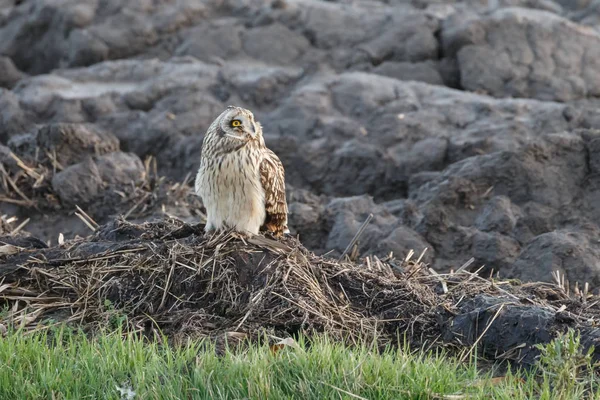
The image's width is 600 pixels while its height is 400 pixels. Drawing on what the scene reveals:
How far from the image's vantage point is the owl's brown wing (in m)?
7.91

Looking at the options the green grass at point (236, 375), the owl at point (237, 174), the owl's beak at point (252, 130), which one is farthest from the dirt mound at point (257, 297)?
the owl's beak at point (252, 130)

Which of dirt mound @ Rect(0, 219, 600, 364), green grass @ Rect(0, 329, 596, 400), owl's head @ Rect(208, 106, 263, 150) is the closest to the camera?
green grass @ Rect(0, 329, 596, 400)

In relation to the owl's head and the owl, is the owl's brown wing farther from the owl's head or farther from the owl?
the owl's head

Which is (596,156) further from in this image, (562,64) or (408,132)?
(562,64)

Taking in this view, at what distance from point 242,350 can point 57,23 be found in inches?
533

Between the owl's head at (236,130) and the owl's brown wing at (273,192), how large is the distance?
0.20m

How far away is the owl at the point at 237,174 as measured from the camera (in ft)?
25.5

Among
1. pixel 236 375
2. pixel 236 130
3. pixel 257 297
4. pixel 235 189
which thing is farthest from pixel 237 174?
pixel 236 375

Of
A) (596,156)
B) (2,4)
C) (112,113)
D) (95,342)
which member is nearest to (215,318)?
(95,342)

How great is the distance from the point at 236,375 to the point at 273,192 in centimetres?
219

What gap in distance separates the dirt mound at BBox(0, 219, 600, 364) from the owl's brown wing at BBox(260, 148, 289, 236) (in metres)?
0.29

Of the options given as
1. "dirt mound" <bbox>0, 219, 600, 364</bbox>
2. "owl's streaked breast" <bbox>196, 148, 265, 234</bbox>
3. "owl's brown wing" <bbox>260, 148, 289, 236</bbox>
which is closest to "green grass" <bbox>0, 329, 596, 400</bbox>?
"dirt mound" <bbox>0, 219, 600, 364</bbox>

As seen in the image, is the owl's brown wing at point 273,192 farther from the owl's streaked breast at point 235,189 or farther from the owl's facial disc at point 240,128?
the owl's facial disc at point 240,128

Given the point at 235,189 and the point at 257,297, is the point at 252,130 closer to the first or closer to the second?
the point at 235,189
